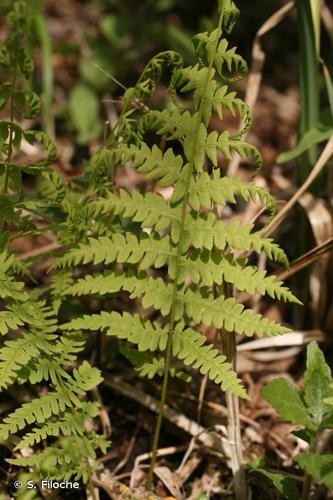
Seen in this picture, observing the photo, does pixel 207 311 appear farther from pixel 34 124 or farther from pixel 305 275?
pixel 34 124

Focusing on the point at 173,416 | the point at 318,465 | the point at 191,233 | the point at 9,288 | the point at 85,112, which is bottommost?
the point at 173,416

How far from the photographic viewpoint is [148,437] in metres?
2.28

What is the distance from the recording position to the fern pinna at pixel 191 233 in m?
1.71

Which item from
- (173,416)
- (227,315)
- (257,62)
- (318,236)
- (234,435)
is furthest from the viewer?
(257,62)

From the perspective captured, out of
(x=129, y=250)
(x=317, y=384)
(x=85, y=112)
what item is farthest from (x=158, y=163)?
(x=85, y=112)

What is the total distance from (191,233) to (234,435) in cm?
65

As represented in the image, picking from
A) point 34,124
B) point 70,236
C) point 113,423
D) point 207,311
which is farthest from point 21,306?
point 34,124

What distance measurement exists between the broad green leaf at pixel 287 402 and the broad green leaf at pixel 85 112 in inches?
74.1

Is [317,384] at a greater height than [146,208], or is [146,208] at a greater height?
[146,208]

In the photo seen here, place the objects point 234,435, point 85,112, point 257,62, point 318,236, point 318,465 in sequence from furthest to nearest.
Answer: point 85,112 → point 257,62 → point 318,236 → point 234,435 → point 318,465

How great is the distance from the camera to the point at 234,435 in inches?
81.5

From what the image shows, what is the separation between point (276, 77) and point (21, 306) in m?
2.66

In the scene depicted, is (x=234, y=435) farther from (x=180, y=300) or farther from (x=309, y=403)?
(x=180, y=300)

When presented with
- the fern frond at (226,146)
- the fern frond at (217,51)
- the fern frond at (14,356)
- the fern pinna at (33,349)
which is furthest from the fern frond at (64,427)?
Result: the fern frond at (217,51)
